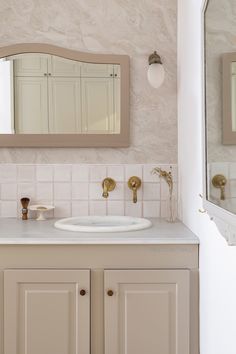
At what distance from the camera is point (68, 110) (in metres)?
2.29

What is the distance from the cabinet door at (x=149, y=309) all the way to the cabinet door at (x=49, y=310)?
0.11 metres

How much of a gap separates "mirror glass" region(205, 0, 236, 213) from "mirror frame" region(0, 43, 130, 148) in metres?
0.97

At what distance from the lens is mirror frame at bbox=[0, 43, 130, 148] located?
228 cm

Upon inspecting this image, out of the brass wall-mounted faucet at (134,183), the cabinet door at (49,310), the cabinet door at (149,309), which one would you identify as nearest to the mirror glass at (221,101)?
the cabinet door at (149,309)

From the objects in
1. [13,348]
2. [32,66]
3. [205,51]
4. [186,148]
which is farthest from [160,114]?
[13,348]

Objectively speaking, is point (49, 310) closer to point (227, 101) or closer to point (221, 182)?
point (221, 182)

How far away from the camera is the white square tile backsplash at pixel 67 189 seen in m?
2.32

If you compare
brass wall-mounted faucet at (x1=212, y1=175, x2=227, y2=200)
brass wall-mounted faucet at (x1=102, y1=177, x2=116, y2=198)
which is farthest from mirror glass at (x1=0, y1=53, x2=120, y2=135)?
brass wall-mounted faucet at (x1=212, y1=175, x2=227, y2=200)

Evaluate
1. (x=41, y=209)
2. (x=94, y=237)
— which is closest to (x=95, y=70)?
(x=41, y=209)

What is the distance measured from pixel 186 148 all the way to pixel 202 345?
0.96 metres

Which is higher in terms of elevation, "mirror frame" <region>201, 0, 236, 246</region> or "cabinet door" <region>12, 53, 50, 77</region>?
"cabinet door" <region>12, 53, 50, 77</region>

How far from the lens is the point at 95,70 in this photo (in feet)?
7.51

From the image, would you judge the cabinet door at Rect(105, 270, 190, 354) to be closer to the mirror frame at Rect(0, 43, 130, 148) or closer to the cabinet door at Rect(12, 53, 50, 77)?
the mirror frame at Rect(0, 43, 130, 148)

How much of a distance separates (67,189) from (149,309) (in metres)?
0.91
